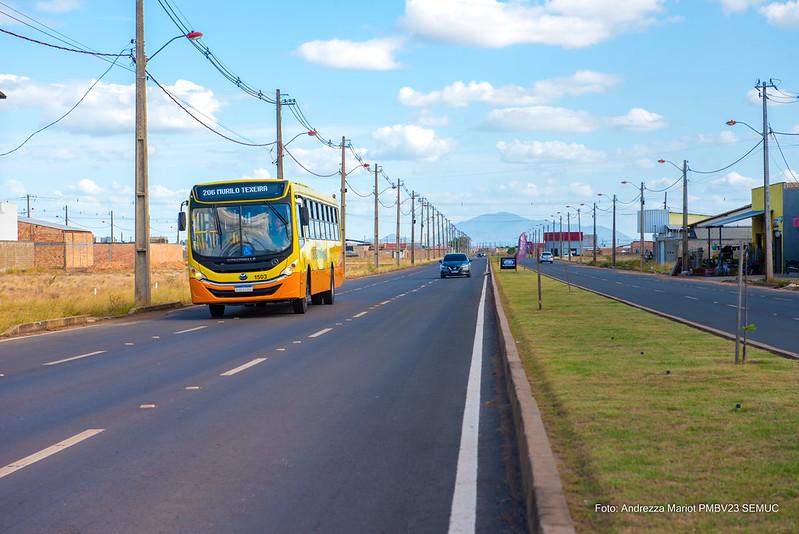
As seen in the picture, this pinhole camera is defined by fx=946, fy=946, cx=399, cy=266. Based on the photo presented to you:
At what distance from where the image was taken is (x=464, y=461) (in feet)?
23.5

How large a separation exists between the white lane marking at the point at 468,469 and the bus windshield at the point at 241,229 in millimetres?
12748

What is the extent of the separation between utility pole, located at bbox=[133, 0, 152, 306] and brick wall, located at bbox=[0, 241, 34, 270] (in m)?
48.7

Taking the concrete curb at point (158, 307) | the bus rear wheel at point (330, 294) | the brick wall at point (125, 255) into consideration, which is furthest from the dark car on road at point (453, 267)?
the brick wall at point (125, 255)

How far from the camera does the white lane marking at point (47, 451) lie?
23.1 feet

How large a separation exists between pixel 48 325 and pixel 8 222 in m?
62.3

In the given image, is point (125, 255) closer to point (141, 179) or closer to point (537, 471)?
point (141, 179)

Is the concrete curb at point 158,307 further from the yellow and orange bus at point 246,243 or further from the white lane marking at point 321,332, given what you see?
the white lane marking at point 321,332

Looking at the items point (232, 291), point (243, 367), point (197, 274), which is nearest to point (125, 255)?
point (197, 274)

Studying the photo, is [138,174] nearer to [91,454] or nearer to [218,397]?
[218,397]

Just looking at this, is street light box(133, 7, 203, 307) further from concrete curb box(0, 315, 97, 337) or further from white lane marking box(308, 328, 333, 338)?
white lane marking box(308, 328, 333, 338)

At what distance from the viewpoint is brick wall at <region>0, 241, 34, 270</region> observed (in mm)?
71562

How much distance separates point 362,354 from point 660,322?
731 centimetres

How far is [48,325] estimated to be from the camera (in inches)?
862

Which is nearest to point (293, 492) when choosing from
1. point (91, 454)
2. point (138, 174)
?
point (91, 454)
